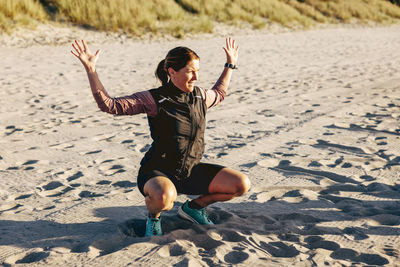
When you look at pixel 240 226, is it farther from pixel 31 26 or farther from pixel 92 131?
pixel 31 26

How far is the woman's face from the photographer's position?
10.3ft

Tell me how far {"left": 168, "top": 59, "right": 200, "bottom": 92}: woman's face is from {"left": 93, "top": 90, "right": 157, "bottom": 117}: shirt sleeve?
0.19 m

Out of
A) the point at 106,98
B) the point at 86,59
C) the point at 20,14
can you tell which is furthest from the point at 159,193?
the point at 20,14

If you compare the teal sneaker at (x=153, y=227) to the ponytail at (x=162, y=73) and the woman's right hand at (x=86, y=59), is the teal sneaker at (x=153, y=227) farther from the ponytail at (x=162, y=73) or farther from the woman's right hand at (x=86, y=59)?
the woman's right hand at (x=86, y=59)

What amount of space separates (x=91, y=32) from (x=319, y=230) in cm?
1239

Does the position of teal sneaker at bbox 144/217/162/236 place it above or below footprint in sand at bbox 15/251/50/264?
above

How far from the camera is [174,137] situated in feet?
10.4

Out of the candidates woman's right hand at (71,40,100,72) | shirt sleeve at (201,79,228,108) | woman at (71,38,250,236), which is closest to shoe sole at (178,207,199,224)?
woman at (71,38,250,236)

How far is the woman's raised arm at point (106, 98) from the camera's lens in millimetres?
2943

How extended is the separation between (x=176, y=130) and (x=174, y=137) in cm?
4

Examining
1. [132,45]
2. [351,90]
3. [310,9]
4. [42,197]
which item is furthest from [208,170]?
[310,9]

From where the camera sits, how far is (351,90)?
348 inches

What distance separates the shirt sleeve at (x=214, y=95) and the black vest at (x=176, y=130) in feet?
0.40

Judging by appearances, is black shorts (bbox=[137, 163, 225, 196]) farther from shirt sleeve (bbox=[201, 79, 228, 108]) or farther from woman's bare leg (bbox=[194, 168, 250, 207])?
shirt sleeve (bbox=[201, 79, 228, 108])
